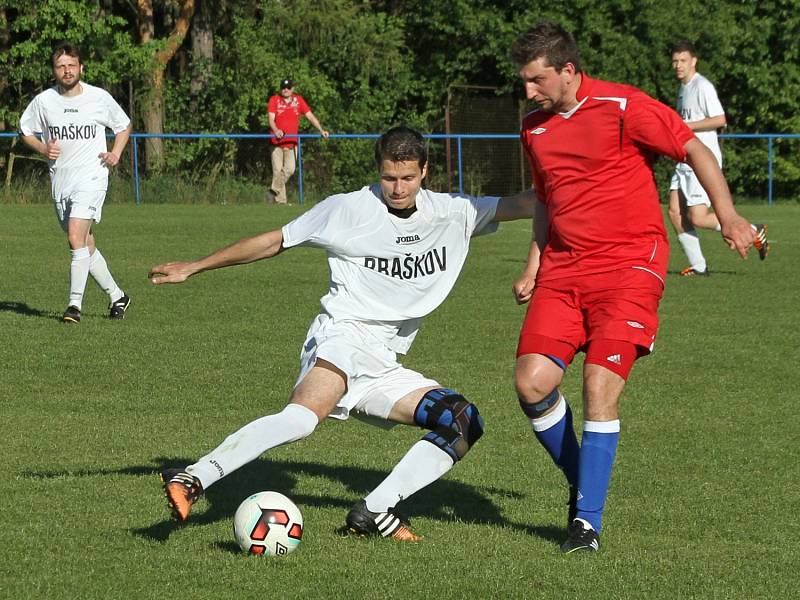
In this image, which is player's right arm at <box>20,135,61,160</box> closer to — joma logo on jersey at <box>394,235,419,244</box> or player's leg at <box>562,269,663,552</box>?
joma logo on jersey at <box>394,235,419,244</box>

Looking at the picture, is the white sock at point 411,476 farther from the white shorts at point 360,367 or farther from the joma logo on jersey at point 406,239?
the joma logo on jersey at point 406,239

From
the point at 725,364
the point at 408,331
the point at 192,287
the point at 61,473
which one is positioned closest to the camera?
Answer: the point at 408,331

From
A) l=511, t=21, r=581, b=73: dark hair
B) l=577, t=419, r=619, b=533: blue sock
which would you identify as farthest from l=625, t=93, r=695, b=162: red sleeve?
l=577, t=419, r=619, b=533: blue sock

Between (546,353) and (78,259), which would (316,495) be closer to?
(546,353)

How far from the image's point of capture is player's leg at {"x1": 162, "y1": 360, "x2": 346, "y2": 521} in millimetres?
4793

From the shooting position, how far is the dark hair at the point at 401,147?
17.9ft

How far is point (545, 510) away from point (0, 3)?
89.4ft

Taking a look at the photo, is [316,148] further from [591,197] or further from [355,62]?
[591,197]

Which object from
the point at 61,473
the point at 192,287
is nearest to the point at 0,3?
the point at 192,287

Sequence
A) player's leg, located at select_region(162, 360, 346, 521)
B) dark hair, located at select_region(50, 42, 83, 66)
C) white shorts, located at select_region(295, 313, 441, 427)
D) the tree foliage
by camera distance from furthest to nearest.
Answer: the tree foliage → dark hair, located at select_region(50, 42, 83, 66) → white shorts, located at select_region(295, 313, 441, 427) → player's leg, located at select_region(162, 360, 346, 521)

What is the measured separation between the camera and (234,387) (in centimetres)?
863

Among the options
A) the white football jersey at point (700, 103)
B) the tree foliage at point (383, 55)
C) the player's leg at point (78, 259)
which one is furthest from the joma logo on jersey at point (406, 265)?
the tree foliage at point (383, 55)

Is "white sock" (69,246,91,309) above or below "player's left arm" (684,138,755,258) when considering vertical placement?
below

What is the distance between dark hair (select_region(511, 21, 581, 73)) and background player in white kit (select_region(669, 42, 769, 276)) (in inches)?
347
